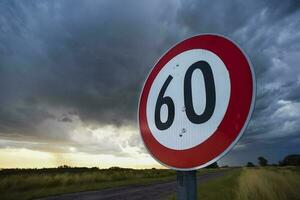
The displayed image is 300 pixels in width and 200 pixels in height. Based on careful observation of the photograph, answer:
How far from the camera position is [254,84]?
1191 mm

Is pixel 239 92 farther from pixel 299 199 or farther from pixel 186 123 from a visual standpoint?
pixel 299 199

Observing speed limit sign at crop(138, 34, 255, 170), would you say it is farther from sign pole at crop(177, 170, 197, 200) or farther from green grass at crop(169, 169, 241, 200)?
green grass at crop(169, 169, 241, 200)

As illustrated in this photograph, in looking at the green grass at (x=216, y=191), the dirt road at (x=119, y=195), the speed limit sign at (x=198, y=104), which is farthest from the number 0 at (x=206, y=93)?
the dirt road at (x=119, y=195)

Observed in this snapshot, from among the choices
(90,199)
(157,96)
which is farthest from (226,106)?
(90,199)

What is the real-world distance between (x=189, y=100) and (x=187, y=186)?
1.39 ft

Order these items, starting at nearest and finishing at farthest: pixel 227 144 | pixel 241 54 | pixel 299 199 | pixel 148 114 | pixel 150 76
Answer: pixel 227 144 → pixel 241 54 → pixel 148 114 → pixel 150 76 → pixel 299 199

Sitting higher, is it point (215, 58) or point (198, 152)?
point (215, 58)

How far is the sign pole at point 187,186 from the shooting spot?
4.18 ft

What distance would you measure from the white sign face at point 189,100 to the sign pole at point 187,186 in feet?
0.45

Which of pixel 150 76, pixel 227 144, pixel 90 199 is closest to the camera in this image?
pixel 227 144

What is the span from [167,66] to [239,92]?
0.53 meters

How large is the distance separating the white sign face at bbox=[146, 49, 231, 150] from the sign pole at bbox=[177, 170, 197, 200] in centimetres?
14

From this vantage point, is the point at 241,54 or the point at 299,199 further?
the point at 299,199

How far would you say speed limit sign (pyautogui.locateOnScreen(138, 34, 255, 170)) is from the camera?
119 centimetres
